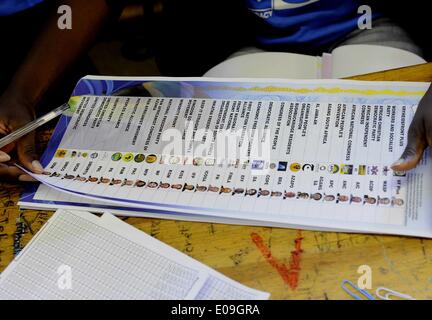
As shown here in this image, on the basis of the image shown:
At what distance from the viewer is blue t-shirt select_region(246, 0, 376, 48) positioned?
0.97 m

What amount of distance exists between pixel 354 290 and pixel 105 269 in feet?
0.90

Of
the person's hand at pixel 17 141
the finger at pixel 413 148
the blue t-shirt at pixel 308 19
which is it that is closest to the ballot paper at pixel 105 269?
the person's hand at pixel 17 141

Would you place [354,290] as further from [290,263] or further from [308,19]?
[308,19]

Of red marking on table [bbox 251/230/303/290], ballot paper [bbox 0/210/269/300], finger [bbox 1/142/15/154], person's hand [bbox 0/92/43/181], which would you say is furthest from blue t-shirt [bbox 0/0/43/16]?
red marking on table [bbox 251/230/303/290]

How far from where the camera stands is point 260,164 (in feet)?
2.34

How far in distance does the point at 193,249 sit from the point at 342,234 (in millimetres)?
170

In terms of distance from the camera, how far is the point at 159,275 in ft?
2.09

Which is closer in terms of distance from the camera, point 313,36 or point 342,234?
point 342,234

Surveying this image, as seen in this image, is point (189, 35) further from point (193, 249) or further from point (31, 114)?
point (193, 249)

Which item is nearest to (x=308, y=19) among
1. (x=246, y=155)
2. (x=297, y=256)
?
(x=246, y=155)

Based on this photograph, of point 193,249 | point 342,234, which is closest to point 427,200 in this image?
point 342,234

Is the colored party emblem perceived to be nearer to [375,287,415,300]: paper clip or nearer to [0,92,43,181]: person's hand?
[0,92,43,181]: person's hand

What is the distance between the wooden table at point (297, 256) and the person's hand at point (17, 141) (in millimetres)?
108
